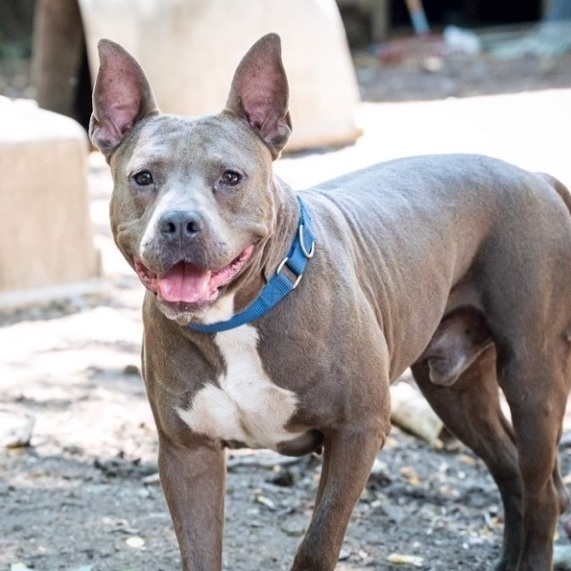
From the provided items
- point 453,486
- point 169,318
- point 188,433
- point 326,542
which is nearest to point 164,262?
point 169,318

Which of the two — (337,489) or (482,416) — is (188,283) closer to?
(337,489)

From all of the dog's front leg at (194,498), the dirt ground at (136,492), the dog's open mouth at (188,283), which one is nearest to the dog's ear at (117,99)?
the dog's open mouth at (188,283)

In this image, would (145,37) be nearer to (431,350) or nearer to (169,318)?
(431,350)

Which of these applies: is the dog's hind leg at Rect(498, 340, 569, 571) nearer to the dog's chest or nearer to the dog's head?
the dog's chest

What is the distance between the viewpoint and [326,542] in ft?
13.8

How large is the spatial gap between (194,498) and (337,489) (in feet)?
1.54

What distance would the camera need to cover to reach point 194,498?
4305 mm

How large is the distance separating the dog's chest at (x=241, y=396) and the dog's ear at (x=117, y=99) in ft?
2.50

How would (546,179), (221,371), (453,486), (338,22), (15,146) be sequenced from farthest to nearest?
(338,22) < (15,146) < (453,486) < (546,179) < (221,371)

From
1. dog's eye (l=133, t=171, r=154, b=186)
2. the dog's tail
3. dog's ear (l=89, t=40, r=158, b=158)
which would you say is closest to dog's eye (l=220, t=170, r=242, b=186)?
dog's eye (l=133, t=171, r=154, b=186)

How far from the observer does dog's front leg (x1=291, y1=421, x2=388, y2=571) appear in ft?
13.7

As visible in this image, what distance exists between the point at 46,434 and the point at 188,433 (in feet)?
6.87

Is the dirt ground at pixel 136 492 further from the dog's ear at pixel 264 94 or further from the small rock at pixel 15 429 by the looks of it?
the dog's ear at pixel 264 94

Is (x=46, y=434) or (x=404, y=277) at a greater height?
(x=404, y=277)
